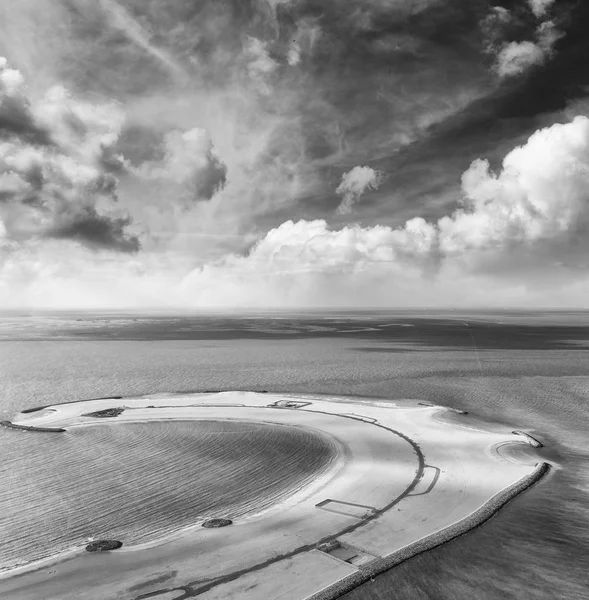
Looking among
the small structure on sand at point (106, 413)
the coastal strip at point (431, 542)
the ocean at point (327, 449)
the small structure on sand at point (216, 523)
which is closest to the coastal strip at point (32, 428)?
the ocean at point (327, 449)

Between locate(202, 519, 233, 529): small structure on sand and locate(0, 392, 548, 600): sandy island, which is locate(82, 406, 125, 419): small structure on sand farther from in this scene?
locate(202, 519, 233, 529): small structure on sand

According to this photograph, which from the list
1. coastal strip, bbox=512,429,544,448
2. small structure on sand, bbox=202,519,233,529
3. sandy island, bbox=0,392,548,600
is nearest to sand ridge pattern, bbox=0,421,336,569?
small structure on sand, bbox=202,519,233,529

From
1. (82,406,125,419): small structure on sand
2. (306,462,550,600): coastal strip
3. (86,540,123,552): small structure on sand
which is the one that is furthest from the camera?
(82,406,125,419): small structure on sand

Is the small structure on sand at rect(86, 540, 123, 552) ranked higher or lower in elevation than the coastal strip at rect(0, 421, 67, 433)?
lower

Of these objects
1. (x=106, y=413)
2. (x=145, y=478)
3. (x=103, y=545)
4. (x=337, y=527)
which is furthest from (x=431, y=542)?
(x=106, y=413)

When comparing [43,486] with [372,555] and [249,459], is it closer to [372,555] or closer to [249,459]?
[249,459]

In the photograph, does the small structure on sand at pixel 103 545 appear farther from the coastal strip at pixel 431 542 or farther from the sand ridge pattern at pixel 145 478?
the coastal strip at pixel 431 542
